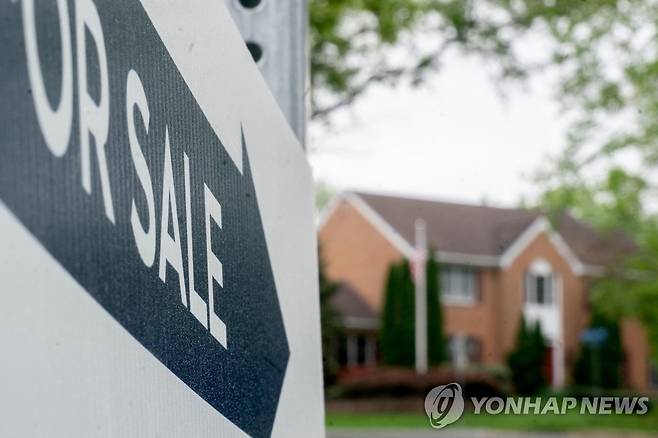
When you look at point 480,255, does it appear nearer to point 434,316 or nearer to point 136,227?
point 434,316

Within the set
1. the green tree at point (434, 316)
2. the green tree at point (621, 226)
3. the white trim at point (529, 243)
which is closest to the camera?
the green tree at point (621, 226)

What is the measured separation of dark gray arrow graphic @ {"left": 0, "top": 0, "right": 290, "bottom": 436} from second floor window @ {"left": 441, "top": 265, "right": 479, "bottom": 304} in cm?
4438

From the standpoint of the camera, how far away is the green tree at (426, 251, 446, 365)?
43656 millimetres

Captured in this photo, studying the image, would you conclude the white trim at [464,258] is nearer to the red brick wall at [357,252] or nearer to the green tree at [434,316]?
the green tree at [434,316]

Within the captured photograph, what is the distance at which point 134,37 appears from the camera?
126 cm

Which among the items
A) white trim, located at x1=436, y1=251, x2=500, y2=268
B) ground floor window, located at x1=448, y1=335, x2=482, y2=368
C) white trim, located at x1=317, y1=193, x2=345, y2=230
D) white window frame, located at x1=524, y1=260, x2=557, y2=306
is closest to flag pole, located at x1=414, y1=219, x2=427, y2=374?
white trim, located at x1=436, y1=251, x2=500, y2=268

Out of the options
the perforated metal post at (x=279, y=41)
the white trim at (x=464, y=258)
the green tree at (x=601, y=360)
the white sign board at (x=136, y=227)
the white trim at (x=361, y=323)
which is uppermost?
the perforated metal post at (x=279, y=41)

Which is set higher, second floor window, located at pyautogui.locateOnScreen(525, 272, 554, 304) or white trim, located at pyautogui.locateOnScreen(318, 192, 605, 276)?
white trim, located at pyautogui.locateOnScreen(318, 192, 605, 276)

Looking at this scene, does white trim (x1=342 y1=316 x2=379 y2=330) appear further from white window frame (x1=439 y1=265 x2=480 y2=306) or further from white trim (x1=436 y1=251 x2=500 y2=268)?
white trim (x1=436 y1=251 x2=500 y2=268)

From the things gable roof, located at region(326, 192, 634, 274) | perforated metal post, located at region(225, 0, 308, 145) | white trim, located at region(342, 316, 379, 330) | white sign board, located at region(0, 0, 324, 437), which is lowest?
white trim, located at region(342, 316, 379, 330)

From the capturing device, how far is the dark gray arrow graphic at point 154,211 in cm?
98

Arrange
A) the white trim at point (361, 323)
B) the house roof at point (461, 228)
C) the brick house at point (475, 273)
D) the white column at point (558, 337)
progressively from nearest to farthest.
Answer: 1. the house roof at point (461, 228)
2. the brick house at point (475, 273)
3. the white trim at point (361, 323)
4. the white column at point (558, 337)

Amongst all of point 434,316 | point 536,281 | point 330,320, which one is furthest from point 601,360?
point 330,320

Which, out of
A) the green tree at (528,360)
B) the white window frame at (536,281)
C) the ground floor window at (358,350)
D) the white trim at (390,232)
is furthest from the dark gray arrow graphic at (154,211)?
the white window frame at (536,281)
